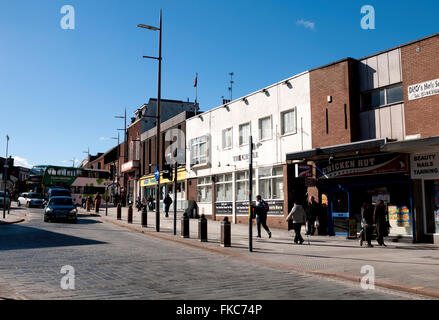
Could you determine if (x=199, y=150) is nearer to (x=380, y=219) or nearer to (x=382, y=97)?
(x=382, y=97)

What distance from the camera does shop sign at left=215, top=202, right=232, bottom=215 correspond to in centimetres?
2734

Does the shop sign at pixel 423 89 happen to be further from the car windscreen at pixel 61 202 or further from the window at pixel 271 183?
the car windscreen at pixel 61 202

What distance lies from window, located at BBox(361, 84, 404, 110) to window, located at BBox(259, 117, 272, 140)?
6.45 m

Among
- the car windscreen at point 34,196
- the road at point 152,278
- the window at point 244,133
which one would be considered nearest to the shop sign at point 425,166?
the road at point 152,278

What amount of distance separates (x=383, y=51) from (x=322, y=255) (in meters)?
10.1

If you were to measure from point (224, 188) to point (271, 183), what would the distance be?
532 centimetres

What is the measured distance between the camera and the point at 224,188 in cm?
2819

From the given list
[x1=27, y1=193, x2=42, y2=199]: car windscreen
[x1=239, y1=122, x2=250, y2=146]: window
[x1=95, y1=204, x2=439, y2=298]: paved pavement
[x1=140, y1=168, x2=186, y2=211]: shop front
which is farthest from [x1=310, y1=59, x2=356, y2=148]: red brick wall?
[x1=27, y1=193, x2=42, y2=199]: car windscreen

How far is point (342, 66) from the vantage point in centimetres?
1917

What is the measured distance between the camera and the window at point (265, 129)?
24.1m

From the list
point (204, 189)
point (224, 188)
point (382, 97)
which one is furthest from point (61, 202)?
point (382, 97)

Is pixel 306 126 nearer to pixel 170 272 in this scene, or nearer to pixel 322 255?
pixel 322 255

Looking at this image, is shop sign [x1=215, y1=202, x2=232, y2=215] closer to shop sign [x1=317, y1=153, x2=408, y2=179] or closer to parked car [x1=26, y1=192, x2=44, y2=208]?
shop sign [x1=317, y1=153, x2=408, y2=179]
